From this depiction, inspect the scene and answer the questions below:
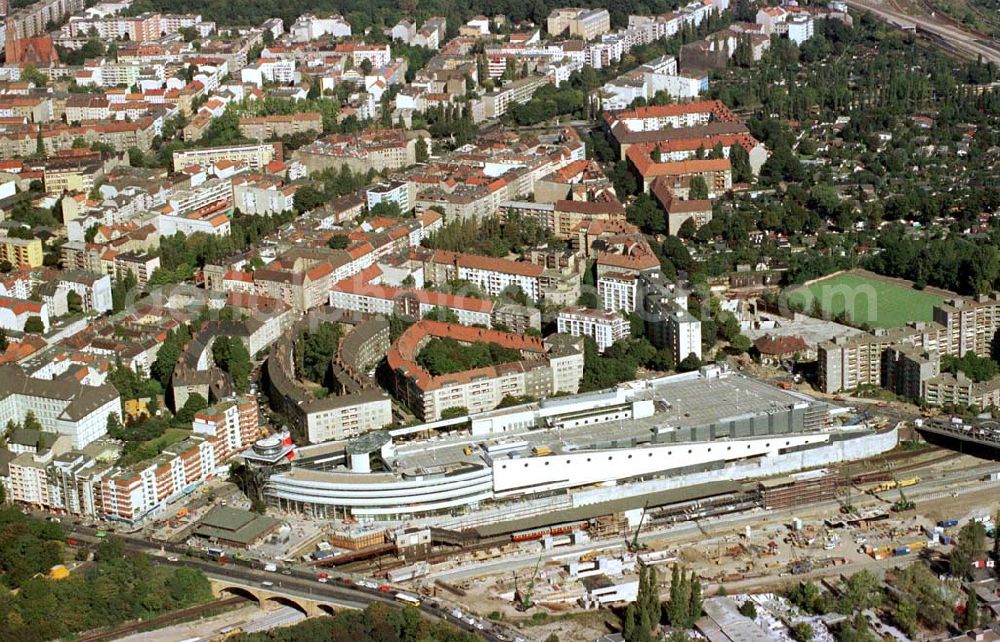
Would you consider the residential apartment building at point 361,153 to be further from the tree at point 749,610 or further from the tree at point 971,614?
the tree at point 971,614

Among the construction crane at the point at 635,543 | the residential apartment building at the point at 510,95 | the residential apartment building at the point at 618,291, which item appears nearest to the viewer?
the construction crane at the point at 635,543

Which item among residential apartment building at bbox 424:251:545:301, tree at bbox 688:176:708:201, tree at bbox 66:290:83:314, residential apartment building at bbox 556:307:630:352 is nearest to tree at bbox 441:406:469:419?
residential apartment building at bbox 556:307:630:352

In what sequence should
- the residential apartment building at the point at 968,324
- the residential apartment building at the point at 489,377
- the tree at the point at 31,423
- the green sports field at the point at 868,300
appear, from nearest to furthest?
the tree at the point at 31,423 → the residential apartment building at the point at 489,377 → the residential apartment building at the point at 968,324 → the green sports field at the point at 868,300

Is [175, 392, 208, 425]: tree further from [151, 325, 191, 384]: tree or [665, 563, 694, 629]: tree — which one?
[665, 563, 694, 629]: tree

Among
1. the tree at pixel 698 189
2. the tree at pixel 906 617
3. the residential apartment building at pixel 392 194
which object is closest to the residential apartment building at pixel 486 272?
the residential apartment building at pixel 392 194

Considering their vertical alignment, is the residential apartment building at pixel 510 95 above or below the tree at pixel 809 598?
above
